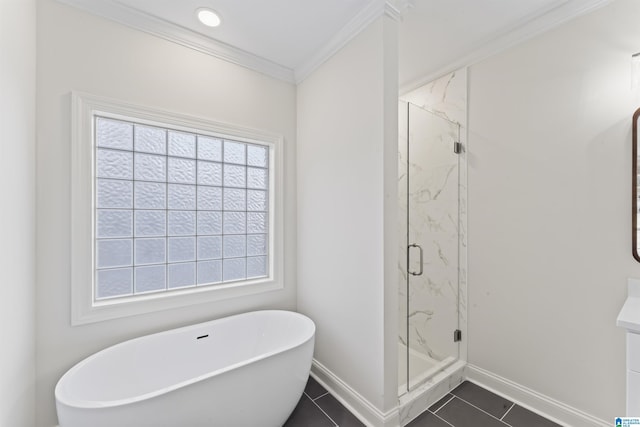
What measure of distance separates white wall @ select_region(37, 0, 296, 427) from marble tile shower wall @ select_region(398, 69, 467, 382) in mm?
1623

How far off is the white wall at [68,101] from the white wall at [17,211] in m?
0.06

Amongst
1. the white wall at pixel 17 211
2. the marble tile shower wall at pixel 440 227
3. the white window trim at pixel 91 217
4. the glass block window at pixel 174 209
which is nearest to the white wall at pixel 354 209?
the glass block window at pixel 174 209

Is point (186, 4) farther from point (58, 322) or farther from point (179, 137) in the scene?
point (58, 322)

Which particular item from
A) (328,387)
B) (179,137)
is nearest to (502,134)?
(328,387)

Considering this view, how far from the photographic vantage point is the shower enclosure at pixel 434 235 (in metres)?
2.13

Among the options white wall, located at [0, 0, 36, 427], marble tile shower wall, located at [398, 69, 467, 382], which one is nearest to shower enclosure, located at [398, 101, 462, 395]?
marble tile shower wall, located at [398, 69, 467, 382]

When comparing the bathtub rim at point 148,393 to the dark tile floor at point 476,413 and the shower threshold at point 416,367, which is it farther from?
the dark tile floor at point 476,413

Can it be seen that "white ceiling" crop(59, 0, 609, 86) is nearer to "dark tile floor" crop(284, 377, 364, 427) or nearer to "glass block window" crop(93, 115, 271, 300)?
"glass block window" crop(93, 115, 271, 300)

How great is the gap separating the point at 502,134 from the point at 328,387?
2.32m

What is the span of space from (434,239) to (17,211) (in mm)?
2655

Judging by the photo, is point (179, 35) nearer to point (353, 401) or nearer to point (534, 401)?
point (353, 401)

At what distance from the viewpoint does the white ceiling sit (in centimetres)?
164

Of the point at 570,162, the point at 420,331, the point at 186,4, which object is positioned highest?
the point at 186,4

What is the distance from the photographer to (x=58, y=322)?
59.3 inches
